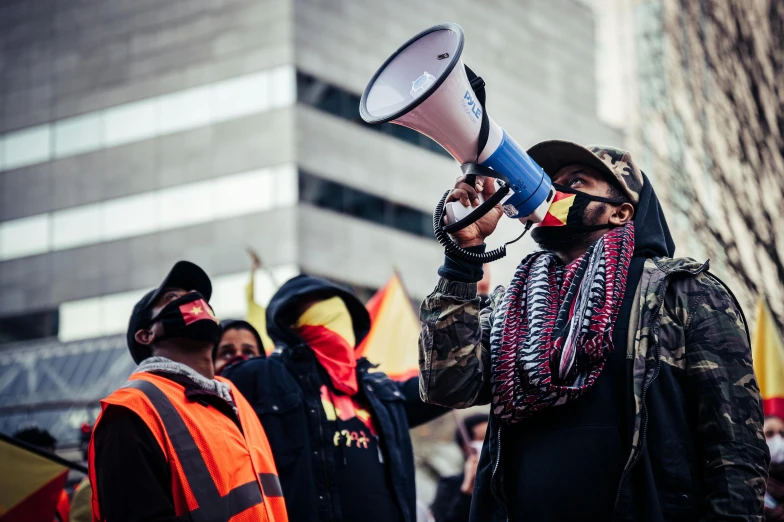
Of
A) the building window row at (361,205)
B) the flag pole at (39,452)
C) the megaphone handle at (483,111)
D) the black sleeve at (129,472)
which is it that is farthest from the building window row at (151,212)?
the megaphone handle at (483,111)

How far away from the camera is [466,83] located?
3568mm

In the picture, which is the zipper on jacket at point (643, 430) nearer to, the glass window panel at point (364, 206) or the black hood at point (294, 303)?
the black hood at point (294, 303)

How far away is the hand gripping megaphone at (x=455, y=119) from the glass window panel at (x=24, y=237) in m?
37.2

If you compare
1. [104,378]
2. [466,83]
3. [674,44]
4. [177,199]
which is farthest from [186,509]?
[177,199]

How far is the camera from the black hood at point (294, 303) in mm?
5652

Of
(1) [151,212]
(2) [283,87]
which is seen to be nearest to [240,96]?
(2) [283,87]

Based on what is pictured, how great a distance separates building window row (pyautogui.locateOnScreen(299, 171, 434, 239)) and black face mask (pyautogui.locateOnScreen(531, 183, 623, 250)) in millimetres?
31238

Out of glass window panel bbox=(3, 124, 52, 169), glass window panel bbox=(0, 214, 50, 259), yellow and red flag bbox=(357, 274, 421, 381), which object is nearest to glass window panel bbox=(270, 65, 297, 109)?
glass window panel bbox=(3, 124, 52, 169)

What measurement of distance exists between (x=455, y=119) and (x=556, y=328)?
73cm

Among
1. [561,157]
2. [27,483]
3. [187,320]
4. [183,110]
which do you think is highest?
[183,110]

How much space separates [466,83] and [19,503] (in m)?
3.70

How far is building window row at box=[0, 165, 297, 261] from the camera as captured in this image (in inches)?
1382

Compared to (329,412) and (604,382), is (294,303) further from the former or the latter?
(604,382)

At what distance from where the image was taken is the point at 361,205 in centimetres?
3691
